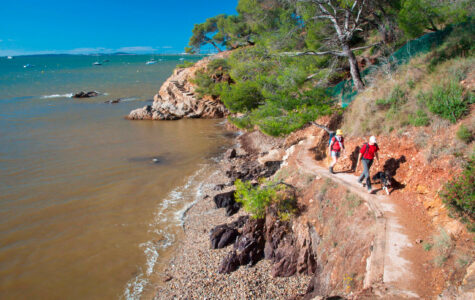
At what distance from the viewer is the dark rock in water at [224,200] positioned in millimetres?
14109

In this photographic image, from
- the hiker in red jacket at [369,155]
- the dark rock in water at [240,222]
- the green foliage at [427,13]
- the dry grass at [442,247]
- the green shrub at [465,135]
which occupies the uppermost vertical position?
the green foliage at [427,13]

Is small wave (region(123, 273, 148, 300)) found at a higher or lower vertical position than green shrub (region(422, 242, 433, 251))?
lower

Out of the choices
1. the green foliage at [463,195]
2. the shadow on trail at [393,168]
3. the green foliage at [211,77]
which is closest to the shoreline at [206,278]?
the shadow on trail at [393,168]

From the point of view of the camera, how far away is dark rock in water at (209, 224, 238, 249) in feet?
36.9

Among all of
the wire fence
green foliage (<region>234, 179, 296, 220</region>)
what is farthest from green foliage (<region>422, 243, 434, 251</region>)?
the wire fence

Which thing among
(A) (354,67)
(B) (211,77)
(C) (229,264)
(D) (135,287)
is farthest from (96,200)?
(B) (211,77)

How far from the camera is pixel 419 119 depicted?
1059 centimetres

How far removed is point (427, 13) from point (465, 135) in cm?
773

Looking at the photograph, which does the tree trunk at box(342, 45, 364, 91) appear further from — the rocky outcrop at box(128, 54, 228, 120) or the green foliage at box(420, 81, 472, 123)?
the rocky outcrop at box(128, 54, 228, 120)

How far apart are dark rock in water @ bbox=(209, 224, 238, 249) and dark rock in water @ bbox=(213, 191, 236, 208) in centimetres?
244

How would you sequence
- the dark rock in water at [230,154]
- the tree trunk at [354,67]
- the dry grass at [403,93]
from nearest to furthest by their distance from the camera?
1. the dry grass at [403,93]
2. the tree trunk at [354,67]
3. the dark rock in water at [230,154]

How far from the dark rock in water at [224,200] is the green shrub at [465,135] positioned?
9.15 meters

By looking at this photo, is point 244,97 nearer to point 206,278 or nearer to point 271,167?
point 271,167

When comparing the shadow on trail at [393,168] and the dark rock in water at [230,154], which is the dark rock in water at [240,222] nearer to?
the shadow on trail at [393,168]
